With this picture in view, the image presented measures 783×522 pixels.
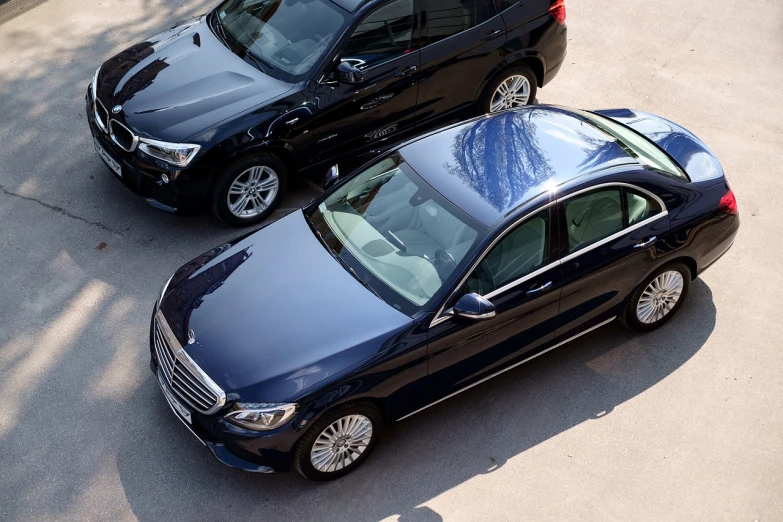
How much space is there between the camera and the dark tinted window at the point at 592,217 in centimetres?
628

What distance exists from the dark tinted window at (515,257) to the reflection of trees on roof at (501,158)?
0.70ft

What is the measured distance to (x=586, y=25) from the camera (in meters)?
11.5

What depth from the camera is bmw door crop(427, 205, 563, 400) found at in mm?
5945

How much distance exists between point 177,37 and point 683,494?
5.93m

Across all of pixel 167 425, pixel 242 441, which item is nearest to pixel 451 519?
pixel 242 441

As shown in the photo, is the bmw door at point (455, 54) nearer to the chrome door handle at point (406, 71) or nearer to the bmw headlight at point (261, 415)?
the chrome door handle at point (406, 71)

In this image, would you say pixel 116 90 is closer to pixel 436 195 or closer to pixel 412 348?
pixel 436 195

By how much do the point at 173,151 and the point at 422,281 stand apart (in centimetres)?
273

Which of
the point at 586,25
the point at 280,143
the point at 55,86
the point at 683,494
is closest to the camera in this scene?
the point at 683,494

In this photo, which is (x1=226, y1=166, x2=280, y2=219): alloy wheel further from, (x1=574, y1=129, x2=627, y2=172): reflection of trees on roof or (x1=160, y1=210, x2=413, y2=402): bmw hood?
(x1=574, y1=129, x2=627, y2=172): reflection of trees on roof

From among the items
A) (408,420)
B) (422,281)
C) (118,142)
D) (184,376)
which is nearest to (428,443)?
(408,420)

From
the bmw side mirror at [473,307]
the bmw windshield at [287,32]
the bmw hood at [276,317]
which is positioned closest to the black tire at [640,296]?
the bmw side mirror at [473,307]

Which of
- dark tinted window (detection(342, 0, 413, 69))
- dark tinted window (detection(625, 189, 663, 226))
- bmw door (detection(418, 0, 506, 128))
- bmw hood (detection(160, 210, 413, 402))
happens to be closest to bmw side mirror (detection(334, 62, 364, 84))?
dark tinted window (detection(342, 0, 413, 69))

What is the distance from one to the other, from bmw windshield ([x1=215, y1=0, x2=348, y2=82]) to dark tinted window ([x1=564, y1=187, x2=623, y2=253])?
286cm
